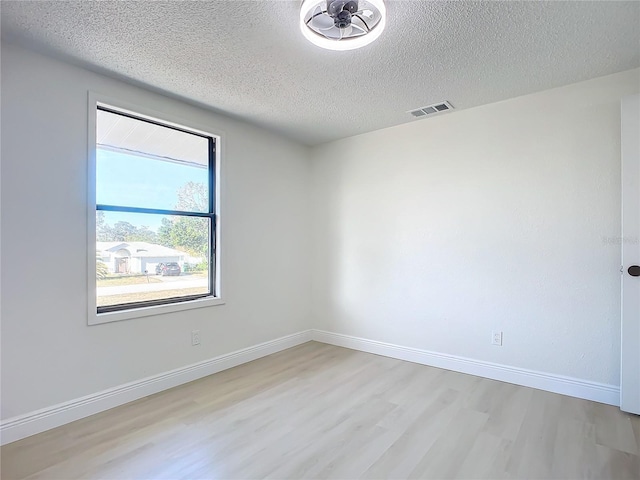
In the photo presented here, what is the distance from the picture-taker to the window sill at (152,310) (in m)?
2.47

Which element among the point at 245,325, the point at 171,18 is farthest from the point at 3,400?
the point at 171,18

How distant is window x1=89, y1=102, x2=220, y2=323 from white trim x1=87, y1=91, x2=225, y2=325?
0.01 m

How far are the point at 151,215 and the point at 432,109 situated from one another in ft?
8.70

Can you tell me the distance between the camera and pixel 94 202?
2451mm

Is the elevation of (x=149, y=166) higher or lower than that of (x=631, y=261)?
higher

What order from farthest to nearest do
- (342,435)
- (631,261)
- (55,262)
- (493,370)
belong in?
(493,370), (631,261), (55,262), (342,435)

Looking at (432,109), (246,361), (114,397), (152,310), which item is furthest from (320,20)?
(246,361)

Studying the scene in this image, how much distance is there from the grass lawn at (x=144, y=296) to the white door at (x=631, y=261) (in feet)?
10.9

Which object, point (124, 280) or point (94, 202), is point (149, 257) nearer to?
point (124, 280)

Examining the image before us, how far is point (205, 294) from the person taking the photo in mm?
3264

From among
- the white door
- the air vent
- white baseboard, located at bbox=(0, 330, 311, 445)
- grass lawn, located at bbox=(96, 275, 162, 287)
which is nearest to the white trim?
grass lawn, located at bbox=(96, 275, 162, 287)

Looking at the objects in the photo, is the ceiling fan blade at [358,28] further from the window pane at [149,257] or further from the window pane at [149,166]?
the window pane at [149,257]

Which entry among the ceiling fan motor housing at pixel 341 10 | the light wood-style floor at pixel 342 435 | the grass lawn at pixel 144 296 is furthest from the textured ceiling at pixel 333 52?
the light wood-style floor at pixel 342 435

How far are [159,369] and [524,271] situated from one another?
3140 mm
